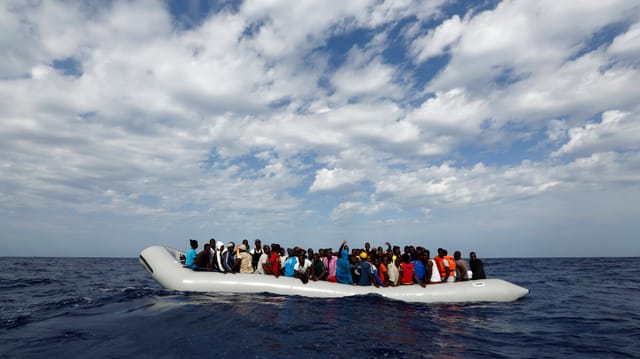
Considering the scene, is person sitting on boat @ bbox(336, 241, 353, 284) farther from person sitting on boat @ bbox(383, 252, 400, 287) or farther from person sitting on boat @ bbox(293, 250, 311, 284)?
person sitting on boat @ bbox(383, 252, 400, 287)

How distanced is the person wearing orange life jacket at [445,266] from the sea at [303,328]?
3.81 feet

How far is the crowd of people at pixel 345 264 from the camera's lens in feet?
38.5

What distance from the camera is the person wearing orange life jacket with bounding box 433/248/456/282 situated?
39.5ft

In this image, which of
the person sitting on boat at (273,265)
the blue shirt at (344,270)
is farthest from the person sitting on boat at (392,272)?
the person sitting on boat at (273,265)

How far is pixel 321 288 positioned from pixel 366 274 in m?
1.49

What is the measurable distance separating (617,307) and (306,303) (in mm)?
9905

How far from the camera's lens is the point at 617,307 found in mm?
11609

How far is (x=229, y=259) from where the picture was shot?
12516 mm

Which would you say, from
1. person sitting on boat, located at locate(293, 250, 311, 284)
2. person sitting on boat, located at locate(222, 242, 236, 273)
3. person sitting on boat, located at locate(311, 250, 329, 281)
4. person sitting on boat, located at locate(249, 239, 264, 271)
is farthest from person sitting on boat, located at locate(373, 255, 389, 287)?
person sitting on boat, located at locate(222, 242, 236, 273)

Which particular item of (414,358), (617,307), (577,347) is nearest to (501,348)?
(577,347)

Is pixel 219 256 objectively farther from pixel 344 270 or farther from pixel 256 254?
pixel 344 270

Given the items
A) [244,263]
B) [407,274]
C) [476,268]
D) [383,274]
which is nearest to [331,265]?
[383,274]

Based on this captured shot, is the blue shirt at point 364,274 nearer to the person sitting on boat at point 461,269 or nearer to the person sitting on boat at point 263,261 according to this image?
the person sitting on boat at point 461,269

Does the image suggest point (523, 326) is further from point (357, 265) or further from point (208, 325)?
point (208, 325)
